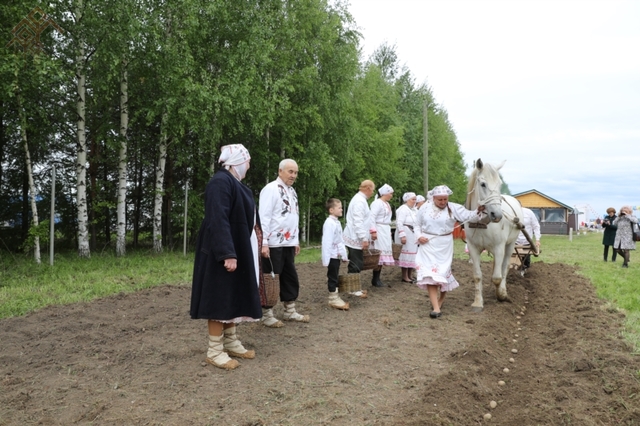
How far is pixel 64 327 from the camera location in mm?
5820

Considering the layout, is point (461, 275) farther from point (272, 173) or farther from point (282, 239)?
point (272, 173)

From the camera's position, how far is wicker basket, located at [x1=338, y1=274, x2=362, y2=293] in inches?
288

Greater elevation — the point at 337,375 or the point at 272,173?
the point at 272,173

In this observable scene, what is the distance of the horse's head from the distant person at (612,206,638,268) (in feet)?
28.6

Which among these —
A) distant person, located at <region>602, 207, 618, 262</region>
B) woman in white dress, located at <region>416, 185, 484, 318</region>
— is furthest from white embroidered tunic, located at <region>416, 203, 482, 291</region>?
distant person, located at <region>602, 207, 618, 262</region>

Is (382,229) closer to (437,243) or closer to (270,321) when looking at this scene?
(437,243)

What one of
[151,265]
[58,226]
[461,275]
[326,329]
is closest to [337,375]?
[326,329]

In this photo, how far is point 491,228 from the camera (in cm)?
745

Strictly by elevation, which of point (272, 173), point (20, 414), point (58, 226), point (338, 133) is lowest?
point (20, 414)

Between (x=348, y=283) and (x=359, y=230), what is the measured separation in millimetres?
917

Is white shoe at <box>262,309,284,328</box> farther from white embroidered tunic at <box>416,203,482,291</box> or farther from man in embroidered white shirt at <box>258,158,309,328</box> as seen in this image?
white embroidered tunic at <box>416,203,482,291</box>

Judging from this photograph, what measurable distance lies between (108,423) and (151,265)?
8.79 meters

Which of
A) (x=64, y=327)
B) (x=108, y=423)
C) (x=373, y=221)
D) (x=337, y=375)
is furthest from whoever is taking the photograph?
(x=373, y=221)

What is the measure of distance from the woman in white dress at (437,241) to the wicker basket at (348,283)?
995 mm
